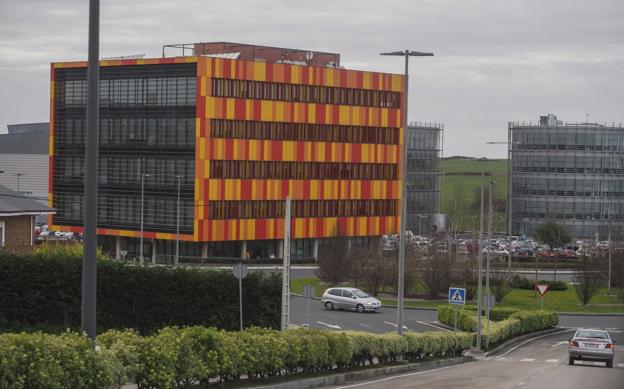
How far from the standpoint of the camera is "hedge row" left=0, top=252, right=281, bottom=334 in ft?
118

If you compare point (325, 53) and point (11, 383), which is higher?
point (325, 53)

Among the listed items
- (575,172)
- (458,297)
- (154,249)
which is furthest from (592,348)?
(575,172)

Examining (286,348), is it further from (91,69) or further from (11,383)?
(91,69)

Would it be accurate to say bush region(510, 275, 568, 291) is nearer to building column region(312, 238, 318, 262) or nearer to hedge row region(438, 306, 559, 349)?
hedge row region(438, 306, 559, 349)

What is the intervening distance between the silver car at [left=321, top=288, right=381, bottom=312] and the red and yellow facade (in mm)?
22593

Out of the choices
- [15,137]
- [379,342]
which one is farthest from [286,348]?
[15,137]

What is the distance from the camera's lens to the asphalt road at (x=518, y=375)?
28.1m

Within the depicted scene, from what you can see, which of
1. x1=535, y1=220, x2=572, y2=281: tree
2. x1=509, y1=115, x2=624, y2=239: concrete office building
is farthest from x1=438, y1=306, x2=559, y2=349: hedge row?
x1=509, y1=115, x2=624, y2=239: concrete office building

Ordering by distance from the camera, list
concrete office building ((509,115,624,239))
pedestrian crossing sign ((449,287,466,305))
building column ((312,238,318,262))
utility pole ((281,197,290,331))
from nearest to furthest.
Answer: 1. utility pole ((281,197,290,331))
2. pedestrian crossing sign ((449,287,466,305))
3. building column ((312,238,318,262))
4. concrete office building ((509,115,624,239))

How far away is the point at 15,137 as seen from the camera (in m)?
149

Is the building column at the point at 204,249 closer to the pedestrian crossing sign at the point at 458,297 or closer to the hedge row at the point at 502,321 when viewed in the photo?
the hedge row at the point at 502,321

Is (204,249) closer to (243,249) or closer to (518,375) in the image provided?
(243,249)

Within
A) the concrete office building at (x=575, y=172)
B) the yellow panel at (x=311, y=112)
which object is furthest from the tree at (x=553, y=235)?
the yellow panel at (x=311, y=112)

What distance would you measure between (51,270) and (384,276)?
4220 centimetres
